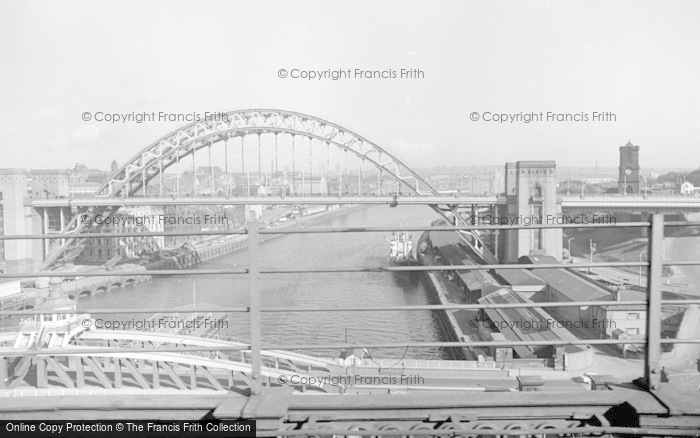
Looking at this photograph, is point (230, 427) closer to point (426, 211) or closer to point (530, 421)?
point (530, 421)

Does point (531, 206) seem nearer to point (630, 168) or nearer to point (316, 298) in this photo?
point (316, 298)

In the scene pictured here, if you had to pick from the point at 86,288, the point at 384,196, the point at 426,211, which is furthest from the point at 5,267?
the point at 426,211

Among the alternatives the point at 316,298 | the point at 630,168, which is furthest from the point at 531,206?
the point at 630,168

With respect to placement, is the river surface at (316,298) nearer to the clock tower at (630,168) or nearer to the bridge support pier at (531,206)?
the bridge support pier at (531,206)

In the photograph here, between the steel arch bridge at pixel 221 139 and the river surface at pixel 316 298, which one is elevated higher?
the steel arch bridge at pixel 221 139

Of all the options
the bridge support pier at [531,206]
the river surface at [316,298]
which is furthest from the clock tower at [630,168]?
the river surface at [316,298]

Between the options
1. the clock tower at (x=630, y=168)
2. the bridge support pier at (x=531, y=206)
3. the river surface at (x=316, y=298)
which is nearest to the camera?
the river surface at (x=316, y=298)
